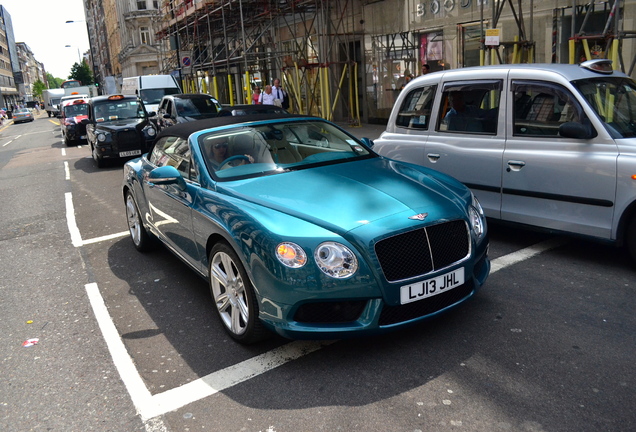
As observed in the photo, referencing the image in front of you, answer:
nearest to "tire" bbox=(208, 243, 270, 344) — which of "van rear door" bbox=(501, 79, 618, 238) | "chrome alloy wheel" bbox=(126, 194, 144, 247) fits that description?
"chrome alloy wheel" bbox=(126, 194, 144, 247)

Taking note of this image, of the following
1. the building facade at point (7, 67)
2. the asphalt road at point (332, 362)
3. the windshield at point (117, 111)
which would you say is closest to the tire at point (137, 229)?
the asphalt road at point (332, 362)

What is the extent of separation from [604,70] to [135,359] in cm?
500

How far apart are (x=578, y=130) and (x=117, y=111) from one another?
1394cm

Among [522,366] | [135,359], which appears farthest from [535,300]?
[135,359]

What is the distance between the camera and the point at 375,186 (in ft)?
14.1

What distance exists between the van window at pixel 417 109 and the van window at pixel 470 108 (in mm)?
201

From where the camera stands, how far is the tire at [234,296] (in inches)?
154

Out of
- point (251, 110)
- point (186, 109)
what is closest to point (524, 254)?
point (251, 110)

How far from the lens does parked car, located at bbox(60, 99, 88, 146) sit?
2373 centimetres

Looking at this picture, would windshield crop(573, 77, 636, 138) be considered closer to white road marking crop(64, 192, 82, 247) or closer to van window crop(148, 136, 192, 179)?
van window crop(148, 136, 192, 179)

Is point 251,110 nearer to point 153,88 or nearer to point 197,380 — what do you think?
point 197,380

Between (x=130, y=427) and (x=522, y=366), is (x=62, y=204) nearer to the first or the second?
(x=130, y=427)

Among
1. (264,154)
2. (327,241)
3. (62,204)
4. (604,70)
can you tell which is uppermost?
(604,70)

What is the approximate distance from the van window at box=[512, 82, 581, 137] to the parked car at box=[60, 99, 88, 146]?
20.9 m
